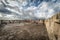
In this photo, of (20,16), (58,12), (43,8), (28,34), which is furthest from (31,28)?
(58,12)

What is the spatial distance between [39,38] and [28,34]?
20 centimetres

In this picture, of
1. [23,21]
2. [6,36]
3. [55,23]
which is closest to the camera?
[6,36]

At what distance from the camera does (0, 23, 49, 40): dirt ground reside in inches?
74.2

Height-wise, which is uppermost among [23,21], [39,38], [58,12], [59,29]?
[58,12]

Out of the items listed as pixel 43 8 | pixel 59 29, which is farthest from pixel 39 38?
pixel 43 8

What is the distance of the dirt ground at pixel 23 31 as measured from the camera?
1.89 m

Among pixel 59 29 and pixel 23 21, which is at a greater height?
pixel 23 21

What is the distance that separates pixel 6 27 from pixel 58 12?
3.40 feet

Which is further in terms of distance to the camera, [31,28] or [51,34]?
[31,28]

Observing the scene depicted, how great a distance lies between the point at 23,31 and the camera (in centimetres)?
202

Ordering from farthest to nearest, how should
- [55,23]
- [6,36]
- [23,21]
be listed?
[23,21] < [55,23] < [6,36]

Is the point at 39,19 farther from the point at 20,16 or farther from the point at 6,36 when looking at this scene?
the point at 6,36

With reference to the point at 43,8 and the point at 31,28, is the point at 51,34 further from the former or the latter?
the point at 43,8

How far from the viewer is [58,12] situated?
223cm
